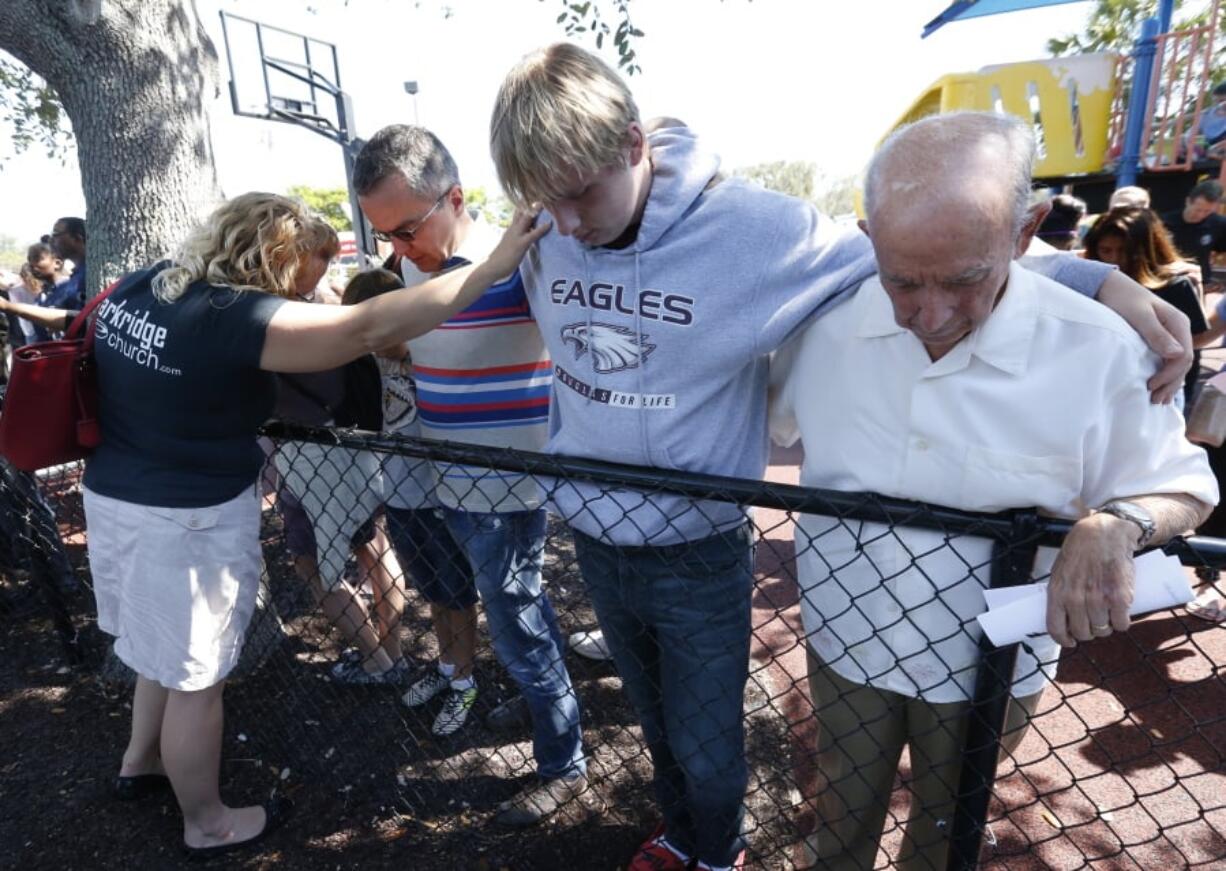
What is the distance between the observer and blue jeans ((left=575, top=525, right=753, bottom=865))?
5.64ft

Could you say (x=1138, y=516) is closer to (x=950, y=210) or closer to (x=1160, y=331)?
(x=1160, y=331)

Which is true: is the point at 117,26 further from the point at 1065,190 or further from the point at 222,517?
the point at 1065,190

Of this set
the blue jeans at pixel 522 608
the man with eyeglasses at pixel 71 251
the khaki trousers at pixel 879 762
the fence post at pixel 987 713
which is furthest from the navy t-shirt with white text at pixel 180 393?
the man with eyeglasses at pixel 71 251

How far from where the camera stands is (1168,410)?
1273mm

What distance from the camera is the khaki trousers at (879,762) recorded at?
1.50 m

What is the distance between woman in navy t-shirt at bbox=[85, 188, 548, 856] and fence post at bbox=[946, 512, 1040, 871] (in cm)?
111

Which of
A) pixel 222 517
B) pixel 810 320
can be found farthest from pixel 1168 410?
pixel 222 517

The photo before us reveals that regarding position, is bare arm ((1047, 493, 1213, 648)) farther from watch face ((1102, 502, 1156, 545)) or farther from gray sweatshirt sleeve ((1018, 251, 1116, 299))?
gray sweatshirt sleeve ((1018, 251, 1116, 299))

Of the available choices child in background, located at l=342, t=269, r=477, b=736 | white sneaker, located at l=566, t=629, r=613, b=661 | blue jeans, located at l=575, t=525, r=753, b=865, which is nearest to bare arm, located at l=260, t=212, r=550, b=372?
child in background, located at l=342, t=269, r=477, b=736

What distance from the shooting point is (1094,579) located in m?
1.12

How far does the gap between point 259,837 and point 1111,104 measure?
33.6 feet

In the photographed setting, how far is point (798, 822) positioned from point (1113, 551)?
1711 millimetres

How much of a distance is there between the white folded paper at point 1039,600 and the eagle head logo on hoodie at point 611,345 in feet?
2.57

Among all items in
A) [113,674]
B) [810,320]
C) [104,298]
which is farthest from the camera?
[113,674]
